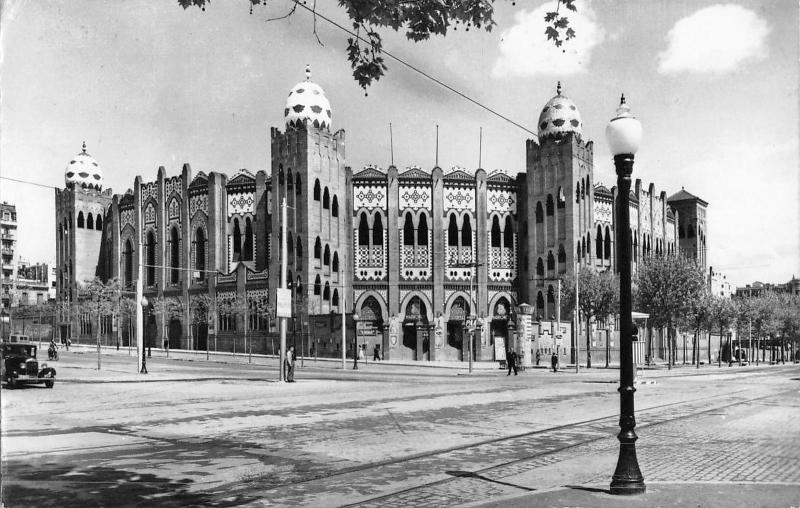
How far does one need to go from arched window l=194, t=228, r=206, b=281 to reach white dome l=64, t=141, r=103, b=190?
62.8 ft

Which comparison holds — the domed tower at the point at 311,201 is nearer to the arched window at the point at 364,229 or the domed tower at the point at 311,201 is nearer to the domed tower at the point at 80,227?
the arched window at the point at 364,229

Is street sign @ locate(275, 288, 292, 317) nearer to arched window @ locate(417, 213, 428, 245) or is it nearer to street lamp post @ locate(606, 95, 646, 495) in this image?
street lamp post @ locate(606, 95, 646, 495)

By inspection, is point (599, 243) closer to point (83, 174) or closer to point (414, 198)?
point (414, 198)

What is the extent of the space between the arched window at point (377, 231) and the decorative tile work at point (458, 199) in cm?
609

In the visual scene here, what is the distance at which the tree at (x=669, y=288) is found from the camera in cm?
5219

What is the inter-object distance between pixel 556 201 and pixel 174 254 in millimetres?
36282

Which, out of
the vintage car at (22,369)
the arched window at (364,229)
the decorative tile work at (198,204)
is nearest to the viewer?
the vintage car at (22,369)

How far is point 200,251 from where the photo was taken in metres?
70.8

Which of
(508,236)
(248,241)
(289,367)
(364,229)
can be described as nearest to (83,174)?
(248,241)

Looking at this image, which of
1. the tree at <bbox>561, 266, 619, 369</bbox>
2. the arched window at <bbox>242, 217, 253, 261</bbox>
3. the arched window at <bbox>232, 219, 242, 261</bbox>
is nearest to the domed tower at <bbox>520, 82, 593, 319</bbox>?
the tree at <bbox>561, 266, 619, 369</bbox>

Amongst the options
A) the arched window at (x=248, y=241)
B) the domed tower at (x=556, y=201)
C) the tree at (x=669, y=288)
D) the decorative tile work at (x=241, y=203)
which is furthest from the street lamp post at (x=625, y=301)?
the decorative tile work at (x=241, y=203)

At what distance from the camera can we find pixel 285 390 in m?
25.8

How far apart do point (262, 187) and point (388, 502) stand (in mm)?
61482

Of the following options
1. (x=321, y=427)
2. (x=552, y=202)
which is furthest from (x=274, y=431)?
(x=552, y=202)
